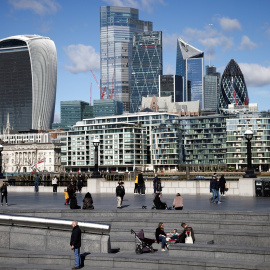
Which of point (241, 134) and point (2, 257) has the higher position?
point (241, 134)

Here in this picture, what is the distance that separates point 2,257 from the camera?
66.7ft

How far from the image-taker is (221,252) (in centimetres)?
1814

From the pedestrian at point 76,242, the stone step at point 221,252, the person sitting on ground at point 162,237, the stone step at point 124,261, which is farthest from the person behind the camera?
the person sitting on ground at point 162,237

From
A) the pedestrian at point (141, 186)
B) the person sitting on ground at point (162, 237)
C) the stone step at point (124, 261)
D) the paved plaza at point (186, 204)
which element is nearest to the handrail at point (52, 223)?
the stone step at point (124, 261)

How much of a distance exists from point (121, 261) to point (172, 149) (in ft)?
574

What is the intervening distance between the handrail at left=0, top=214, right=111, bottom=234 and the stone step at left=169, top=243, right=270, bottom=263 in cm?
300

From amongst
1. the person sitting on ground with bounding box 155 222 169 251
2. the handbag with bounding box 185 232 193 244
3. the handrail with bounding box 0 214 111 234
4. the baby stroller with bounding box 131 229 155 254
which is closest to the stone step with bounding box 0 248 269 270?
the baby stroller with bounding box 131 229 155 254

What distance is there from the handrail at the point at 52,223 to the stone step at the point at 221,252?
2998 mm

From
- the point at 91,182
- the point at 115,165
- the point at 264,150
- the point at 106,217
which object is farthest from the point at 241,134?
the point at 106,217

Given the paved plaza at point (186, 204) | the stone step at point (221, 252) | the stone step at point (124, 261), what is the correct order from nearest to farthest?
1. the stone step at point (124, 261)
2. the stone step at point (221, 252)
3. the paved plaza at point (186, 204)

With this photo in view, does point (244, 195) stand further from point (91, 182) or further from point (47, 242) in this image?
point (47, 242)

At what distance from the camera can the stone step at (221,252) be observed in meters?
17.6

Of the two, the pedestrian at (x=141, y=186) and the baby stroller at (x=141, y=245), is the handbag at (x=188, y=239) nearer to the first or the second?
the baby stroller at (x=141, y=245)

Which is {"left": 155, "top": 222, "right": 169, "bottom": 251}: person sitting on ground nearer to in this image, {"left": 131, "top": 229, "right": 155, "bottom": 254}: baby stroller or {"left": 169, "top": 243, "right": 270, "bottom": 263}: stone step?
{"left": 131, "top": 229, "right": 155, "bottom": 254}: baby stroller
